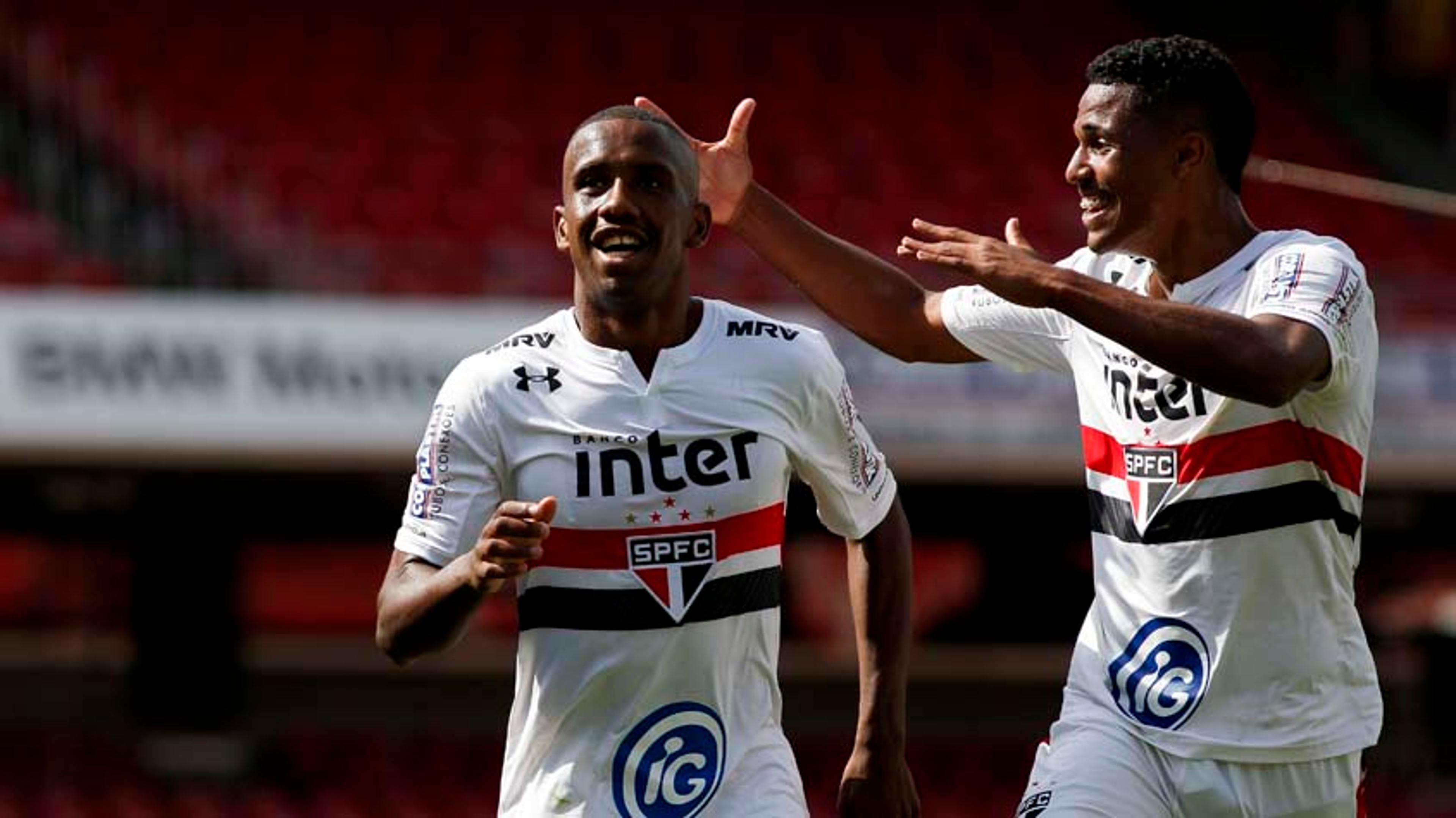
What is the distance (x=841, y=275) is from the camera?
6.12m

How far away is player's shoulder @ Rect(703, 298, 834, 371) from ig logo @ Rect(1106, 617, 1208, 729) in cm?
90

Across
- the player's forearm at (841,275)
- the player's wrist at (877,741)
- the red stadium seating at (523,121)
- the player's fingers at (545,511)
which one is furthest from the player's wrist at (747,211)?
the red stadium seating at (523,121)

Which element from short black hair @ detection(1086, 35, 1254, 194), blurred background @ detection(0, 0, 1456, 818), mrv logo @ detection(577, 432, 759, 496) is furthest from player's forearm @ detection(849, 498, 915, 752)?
blurred background @ detection(0, 0, 1456, 818)

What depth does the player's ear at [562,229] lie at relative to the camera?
5266 millimetres

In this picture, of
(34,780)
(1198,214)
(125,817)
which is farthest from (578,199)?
(34,780)

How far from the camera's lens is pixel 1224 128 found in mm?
5516

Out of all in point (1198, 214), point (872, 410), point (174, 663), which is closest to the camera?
point (1198, 214)

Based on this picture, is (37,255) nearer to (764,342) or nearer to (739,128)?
(739,128)

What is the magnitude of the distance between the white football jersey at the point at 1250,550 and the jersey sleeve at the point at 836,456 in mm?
542

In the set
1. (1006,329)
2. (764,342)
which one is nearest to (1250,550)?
(1006,329)

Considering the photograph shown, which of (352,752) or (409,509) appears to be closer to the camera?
(409,509)

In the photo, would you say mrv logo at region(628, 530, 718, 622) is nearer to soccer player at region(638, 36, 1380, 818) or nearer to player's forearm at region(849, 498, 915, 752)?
player's forearm at region(849, 498, 915, 752)

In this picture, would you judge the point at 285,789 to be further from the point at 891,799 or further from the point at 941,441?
the point at 891,799

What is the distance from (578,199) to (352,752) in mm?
13197
